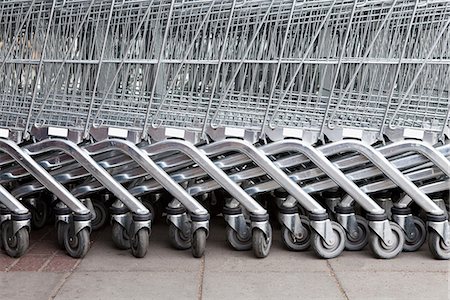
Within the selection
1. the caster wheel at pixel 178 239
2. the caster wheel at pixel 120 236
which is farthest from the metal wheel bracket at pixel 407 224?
the caster wheel at pixel 120 236

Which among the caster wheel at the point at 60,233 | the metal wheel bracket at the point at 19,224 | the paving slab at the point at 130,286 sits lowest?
the paving slab at the point at 130,286

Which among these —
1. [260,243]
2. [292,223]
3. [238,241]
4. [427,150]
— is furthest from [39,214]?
[427,150]

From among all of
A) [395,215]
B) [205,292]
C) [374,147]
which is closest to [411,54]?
[374,147]

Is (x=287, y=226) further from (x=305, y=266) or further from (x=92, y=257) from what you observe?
(x=92, y=257)

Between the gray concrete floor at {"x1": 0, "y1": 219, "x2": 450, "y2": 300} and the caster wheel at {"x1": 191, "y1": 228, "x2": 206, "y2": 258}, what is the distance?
0.07m

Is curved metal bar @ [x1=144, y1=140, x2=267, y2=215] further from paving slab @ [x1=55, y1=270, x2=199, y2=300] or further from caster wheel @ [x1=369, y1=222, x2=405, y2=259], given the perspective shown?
caster wheel @ [x1=369, y1=222, x2=405, y2=259]

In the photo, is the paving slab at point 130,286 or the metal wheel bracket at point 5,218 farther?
the metal wheel bracket at point 5,218

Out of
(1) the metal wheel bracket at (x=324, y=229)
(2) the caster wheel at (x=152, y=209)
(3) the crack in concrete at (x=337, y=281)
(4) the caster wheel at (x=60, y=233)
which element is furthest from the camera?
(2) the caster wheel at (x=152, y=209)

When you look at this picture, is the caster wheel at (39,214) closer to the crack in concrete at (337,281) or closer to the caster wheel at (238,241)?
the caster wheel at (238,241)

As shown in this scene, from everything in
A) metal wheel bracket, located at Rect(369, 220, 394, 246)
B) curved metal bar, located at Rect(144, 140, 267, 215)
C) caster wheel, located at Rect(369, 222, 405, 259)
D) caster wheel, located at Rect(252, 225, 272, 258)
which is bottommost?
caster wheel, located at Rect(252, 225, 272, 258)

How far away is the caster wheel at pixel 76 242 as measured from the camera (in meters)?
5.57

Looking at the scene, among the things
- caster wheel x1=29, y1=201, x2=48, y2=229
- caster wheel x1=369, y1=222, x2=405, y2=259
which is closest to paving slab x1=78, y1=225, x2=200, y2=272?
caster wheel x1=29, y1=201, x2=48, y2=229

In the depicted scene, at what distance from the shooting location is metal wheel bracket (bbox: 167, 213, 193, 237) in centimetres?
573

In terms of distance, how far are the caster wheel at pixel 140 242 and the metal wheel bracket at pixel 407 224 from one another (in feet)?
5.87
